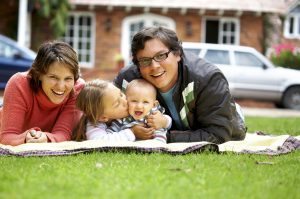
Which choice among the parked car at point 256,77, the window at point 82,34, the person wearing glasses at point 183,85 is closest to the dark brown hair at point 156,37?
the person wearing glasses at point 183,85

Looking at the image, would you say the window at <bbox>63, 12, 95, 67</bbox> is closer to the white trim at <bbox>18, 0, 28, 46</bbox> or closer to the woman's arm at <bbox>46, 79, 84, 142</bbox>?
the white trim at <bbox>18, 0, 28, 46</bbox>

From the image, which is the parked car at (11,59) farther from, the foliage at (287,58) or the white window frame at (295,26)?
the white window frame at (295,26)

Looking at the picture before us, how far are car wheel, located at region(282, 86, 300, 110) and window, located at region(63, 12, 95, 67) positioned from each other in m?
8.57

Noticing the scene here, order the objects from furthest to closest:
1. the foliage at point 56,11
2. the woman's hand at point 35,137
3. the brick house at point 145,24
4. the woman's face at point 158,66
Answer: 1. the brick house at point 145,24
2. the foliage at point 56,11
3. the woman's face at point 158,66
4. the woman's hand at point 35,137

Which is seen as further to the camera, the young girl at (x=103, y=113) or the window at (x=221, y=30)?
the window at (x=221, y=30)

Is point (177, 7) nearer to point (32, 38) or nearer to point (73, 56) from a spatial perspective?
point (32, 38)

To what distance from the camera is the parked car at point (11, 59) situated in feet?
54.9

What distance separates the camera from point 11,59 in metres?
16.8

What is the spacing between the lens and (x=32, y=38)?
Result: 2241cm

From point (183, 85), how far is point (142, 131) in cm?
58

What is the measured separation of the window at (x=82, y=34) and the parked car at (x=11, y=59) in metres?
5.68

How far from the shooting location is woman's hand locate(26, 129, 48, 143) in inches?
201

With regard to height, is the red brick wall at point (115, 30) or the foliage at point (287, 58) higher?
the red brick wall at point (115, 30)

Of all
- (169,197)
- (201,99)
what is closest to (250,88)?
(201,99)
